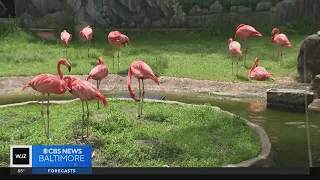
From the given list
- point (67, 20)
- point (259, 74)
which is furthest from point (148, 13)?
point (259, 74)

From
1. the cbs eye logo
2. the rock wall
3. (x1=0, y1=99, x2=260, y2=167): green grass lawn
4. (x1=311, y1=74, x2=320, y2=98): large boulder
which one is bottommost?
(x1=0, y1=99, x2=260, y2=167): green grass lawn

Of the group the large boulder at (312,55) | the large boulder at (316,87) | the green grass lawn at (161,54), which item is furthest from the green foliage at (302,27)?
the large boulder at (316,87)

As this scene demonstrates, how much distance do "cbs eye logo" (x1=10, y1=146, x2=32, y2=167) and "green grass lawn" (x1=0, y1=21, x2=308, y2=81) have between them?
630 cm

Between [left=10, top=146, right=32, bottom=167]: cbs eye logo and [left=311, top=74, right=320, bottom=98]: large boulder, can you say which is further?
[left=311, top=74, right=320, bottom=98]: large boulder

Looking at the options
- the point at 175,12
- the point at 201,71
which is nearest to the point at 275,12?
the point at 175,12

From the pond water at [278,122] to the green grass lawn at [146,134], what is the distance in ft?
1.31

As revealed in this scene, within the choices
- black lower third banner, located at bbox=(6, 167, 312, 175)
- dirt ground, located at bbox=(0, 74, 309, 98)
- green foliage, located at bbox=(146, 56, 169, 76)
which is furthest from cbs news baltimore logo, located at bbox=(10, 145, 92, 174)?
green foliage, located at bbox=(146, 56, 169, 76)

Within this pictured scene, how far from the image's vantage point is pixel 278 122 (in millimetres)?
7730

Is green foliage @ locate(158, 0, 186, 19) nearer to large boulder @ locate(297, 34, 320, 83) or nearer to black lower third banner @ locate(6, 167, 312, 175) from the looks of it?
large boulder @ locate(297, 34, 320, 83)

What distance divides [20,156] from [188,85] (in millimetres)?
5937

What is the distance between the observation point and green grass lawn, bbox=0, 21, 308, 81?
11.3 m

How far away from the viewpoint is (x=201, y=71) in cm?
1131

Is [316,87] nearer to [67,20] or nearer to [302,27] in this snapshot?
[302,27]

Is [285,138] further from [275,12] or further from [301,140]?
[275,12]
